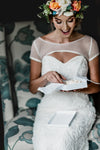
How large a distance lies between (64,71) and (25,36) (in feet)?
1.91

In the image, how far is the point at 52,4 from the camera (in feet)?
6.85

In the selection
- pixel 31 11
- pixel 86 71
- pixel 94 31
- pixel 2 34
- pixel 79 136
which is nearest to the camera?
pixel 79 136

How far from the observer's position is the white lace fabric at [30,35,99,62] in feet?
7.34

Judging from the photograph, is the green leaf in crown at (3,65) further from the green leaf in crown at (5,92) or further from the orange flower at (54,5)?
the orange flower at (54,5)

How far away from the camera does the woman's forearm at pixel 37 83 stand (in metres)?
2.17

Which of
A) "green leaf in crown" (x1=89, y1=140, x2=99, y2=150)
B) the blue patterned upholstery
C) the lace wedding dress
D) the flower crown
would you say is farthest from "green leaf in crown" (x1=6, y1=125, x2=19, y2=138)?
the flower crown

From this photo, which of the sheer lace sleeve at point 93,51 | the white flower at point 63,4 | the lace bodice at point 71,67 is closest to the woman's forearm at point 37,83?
the lace bodice at point 71,67

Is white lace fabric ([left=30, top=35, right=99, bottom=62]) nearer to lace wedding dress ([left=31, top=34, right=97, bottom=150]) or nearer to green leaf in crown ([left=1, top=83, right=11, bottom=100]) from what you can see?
lace wedding dress ([left=31, top=34, right=97, bottom=150])

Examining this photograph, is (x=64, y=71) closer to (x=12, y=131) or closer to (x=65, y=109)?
(x=65, y=109)

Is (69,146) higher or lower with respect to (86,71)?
lower

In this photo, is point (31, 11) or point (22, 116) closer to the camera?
point (22, 116)

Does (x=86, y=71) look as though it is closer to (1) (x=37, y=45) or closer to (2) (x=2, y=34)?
(1) (x=37, y=45)

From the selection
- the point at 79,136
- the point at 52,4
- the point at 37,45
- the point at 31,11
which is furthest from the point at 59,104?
the point at 31,11

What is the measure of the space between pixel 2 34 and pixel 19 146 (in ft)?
3.42
